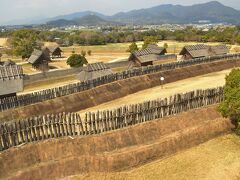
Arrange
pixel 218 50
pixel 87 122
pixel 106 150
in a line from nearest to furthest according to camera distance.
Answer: pixel 106 150 → pixel 87 122 → pixel 218 50

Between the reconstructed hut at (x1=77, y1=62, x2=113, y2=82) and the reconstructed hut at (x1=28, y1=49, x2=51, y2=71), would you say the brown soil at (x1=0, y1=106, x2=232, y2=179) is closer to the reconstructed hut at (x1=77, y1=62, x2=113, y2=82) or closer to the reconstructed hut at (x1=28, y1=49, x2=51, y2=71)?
the reconstructed hut at (x1=77, y1=62, x2=113, y2=82)

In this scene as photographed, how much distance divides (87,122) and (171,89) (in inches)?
721

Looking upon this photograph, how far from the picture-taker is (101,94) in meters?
33.6

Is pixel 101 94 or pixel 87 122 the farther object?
pixel 101 94

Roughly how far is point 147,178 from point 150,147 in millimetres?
2443

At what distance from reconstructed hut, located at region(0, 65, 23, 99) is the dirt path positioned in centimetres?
688

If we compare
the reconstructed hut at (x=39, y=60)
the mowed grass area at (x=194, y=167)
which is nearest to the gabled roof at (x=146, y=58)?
the reconstructed hut at (x=39, y=60)

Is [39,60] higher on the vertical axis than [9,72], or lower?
lower

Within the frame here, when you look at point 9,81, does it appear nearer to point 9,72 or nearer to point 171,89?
point 9,72

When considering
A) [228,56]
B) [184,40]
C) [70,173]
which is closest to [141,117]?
[70,173]

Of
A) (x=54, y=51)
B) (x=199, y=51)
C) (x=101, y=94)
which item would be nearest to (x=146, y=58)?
(x=199, y=51)

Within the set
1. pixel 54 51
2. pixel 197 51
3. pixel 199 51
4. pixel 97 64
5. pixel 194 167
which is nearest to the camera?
pixel 194 167

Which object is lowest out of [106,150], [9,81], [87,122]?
[106,150]

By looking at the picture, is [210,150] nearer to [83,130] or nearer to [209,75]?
[83,130]
